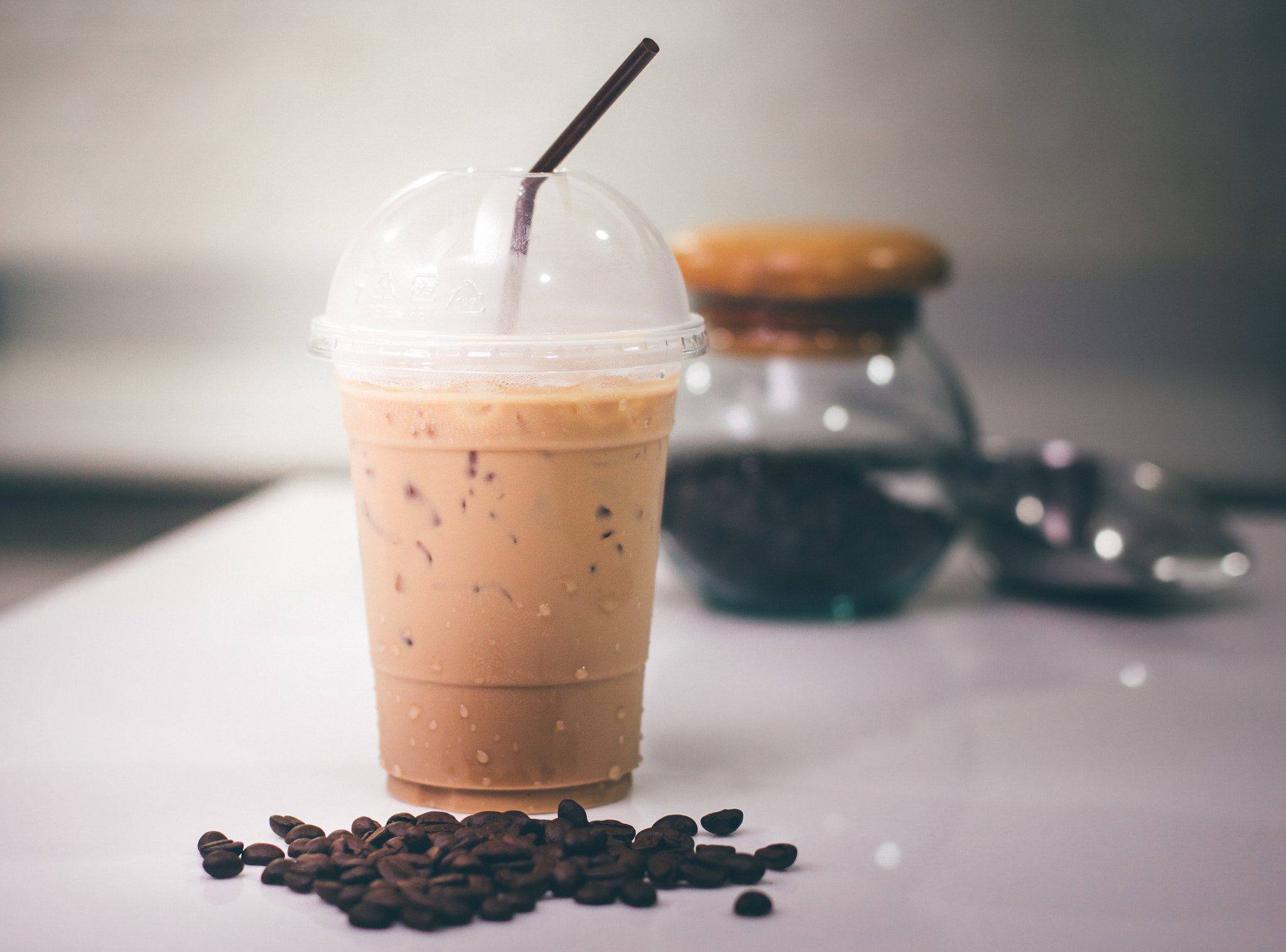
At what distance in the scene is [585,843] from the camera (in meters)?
0.80

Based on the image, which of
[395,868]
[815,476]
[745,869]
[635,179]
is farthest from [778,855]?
[635,179]

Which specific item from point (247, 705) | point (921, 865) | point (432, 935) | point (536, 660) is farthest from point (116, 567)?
point (921, 865)

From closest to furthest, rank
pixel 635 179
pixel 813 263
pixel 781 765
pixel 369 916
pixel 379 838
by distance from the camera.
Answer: pixel 369 916, pixel 379 838, pixel 781 765, pixel 813 263, pixel 635 179

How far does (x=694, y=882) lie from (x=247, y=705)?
0.54 m

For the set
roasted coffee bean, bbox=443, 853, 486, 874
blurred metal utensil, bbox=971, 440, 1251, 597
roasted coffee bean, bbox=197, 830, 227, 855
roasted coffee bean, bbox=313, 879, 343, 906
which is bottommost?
blurred metal utensil, bbox=971, 440, 1251, 597

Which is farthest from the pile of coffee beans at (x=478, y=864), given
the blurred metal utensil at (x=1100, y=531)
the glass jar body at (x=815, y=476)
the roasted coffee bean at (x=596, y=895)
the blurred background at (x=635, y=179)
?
the blurred background at (x=635, y=179)

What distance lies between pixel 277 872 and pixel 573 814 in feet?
0.65

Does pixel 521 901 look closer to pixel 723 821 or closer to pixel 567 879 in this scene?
pixel 567 879

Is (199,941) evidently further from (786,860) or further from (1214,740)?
(1214,740)

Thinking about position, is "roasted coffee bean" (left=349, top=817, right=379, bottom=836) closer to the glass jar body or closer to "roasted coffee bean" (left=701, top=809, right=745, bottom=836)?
"roasted coffee bean" (left=701, top=809, right=745, bottom=836)

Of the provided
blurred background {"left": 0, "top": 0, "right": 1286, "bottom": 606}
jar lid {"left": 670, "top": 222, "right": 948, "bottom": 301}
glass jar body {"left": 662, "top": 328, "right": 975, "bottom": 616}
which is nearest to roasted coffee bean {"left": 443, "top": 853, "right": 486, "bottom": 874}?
glass jar body {"left": 662, "top": 328, "right": 975, "bottom": 616}

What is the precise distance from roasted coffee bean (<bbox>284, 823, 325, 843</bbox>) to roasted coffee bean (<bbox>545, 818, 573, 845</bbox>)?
0.50ft

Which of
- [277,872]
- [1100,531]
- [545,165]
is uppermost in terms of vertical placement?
[545,165]

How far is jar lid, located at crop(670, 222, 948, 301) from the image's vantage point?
136 cm
